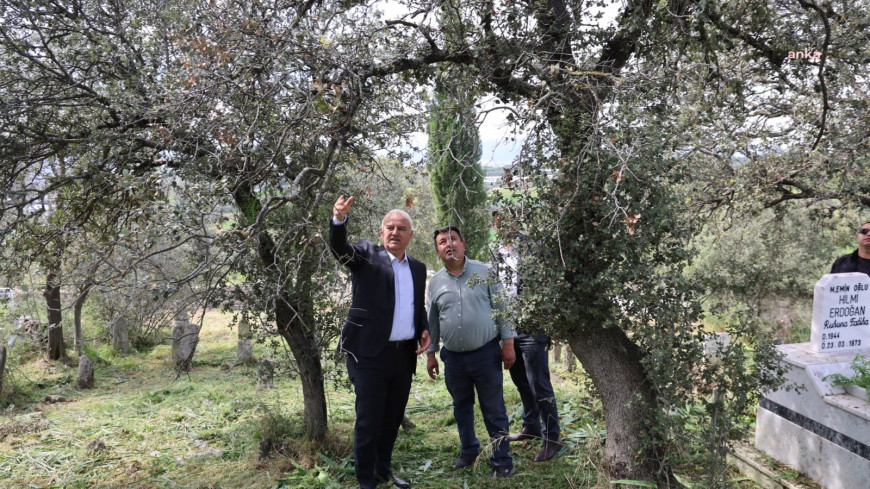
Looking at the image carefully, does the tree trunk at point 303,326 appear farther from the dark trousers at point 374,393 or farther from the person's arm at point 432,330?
the person's arm at point 432,330

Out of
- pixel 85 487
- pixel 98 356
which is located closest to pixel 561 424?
pixel 85 487

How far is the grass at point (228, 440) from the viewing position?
4.76m

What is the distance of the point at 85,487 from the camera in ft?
16.4

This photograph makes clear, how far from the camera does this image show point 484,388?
4621mm

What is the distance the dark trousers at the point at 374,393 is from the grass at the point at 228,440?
50cm

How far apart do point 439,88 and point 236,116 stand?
61.7 inches

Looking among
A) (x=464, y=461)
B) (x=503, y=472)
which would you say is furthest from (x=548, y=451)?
(x=464, y=461)

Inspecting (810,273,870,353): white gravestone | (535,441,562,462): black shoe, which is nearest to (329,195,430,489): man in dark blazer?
(535,441,562,462): black shoe

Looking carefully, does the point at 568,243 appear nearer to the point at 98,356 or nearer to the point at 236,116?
the point at 236,116

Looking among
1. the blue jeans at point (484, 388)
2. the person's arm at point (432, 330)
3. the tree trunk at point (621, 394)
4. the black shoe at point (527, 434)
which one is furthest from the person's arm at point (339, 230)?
the black shoe at point (527, 434)

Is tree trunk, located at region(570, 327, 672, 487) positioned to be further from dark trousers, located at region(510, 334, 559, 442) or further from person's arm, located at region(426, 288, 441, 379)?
person's arm, located at region(426, 288, 441, 379)

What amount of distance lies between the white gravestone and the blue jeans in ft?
9.87

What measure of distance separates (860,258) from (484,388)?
167 inches

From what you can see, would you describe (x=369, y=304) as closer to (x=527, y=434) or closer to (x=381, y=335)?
(x=381, y=335)
